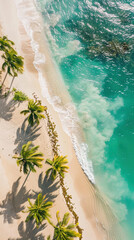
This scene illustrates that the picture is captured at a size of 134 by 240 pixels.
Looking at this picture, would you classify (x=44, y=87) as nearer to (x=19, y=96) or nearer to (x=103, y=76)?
(x=19, y=96)

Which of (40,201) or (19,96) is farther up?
(19,96)

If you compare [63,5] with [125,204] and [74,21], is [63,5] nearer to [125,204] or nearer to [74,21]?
[74,21]

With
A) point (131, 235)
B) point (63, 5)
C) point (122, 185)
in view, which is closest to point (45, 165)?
point (122, 185)

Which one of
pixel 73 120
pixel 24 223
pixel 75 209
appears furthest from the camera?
pixel 73 120

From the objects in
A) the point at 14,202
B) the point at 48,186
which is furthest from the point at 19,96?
the point at 14,202

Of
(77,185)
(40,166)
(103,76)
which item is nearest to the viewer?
(40,166)

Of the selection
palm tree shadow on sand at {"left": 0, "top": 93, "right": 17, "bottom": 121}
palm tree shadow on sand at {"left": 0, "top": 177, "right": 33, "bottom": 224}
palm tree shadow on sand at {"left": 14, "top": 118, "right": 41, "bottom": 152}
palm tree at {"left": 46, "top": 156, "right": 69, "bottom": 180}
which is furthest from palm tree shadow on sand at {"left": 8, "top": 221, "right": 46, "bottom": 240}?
palm tree shadow on sand at {"left": 0, "top": 93, "right": 17, "bottom": 121}

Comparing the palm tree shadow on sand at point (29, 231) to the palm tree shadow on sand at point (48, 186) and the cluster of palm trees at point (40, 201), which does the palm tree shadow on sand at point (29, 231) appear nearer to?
the cluster of palm trees at point (40, 201)
